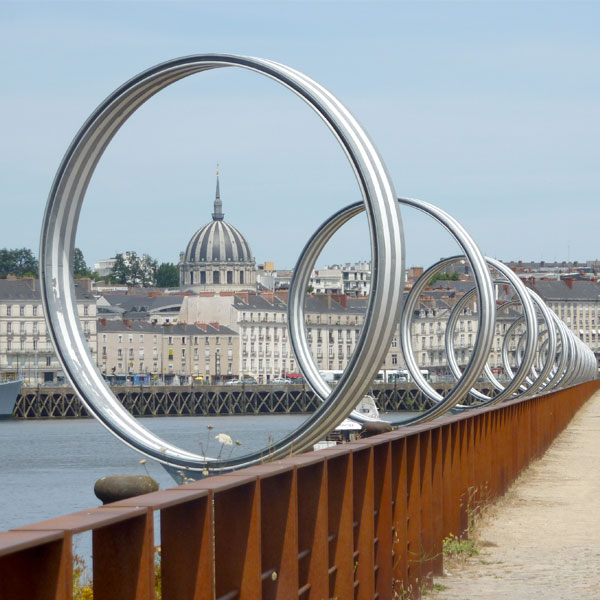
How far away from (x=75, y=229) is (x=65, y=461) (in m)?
46.2

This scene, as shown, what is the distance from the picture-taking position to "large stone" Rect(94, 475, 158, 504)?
241 inches

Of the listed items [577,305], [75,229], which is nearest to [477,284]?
[75,229]

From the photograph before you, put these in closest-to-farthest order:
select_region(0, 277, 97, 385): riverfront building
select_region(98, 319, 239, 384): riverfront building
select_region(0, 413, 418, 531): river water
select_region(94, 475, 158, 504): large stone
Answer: select_region(94, 475, 158, 504): large stone → select_region(0, 413, 418, 531): river water → select_region(0, 277, 97, 385): riverfront building → select_region(98, 319, 239, 384): riverfront building

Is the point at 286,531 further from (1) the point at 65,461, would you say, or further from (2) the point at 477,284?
(1) the point at 65,461

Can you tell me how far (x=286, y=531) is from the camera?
609 cm

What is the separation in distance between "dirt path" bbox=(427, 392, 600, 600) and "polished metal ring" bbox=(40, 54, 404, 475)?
1.94 meters

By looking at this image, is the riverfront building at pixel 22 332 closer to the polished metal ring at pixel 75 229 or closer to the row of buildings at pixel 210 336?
the row of buildings at pixel 210 336

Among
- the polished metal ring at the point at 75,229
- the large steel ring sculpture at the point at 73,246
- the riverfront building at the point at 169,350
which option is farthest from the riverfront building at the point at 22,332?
the polished metal ring at the point at 75,229

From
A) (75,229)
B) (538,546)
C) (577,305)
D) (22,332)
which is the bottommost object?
(22,332)

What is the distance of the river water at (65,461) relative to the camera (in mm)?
34969

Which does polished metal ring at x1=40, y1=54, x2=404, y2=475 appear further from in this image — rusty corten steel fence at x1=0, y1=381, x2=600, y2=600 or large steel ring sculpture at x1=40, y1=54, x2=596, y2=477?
rusty corten steel fence at x1=0, y1=381, x2=600, y2=600

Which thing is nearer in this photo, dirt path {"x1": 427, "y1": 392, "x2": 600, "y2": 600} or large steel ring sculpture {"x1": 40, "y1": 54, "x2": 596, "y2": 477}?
dirt path {"x1": 427, "y1": 392, "x2": 600, "y2": 600}

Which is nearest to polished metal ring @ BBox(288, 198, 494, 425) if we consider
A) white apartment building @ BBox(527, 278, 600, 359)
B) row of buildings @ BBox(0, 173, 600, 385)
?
row of buildings @ BBox(0, 173, 600, 385)

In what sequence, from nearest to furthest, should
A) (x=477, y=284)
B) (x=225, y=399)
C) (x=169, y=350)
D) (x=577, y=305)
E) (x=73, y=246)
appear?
1. (x=73, y=246)
2. (x=477, y=284)
3. (x=225, y=399)
4. (x=169, y=350)
5. (x=577, y=305)
